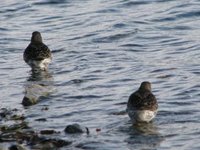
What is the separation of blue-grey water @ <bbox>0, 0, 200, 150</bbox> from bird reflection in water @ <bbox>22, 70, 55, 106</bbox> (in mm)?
32

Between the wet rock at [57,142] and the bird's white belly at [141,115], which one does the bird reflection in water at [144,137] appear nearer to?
the bird's white belly at [141,115]

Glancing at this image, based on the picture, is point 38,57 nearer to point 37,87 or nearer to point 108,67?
point 108,67

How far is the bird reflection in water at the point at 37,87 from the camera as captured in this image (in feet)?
57.6

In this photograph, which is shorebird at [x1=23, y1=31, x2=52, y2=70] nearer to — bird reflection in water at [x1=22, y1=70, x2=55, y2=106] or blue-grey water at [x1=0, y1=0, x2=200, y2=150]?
bird reflection in water at [x1=22, y1=70, x2=55, y2=106]

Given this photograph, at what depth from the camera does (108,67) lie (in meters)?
21.4

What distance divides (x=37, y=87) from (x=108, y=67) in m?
2.81

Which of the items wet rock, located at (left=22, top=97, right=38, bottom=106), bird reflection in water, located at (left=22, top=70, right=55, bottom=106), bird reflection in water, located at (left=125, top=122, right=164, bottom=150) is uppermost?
wet rock, located at (left=22, top=97, right=38, bottom=106)

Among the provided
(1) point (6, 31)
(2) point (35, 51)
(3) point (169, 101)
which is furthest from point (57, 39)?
(3) point (169, 101)

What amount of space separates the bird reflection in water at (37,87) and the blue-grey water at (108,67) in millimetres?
32

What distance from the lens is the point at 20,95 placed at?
60.7 ft

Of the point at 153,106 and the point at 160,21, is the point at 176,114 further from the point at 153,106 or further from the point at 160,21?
the point at 160,21

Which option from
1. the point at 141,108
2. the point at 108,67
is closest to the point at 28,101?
the point at 141,108

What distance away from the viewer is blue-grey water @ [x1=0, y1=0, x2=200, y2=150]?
51.1 ft

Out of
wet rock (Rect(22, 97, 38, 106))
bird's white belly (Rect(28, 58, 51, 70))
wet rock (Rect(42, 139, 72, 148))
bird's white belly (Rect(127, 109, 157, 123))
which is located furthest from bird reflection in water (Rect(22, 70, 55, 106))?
wet rock (Rect(42, 139, 72, 148))
